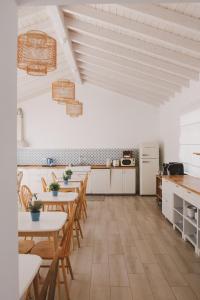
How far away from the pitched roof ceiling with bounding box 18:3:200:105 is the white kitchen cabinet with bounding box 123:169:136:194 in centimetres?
227

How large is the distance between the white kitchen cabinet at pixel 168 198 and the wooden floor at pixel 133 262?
0.18 metres

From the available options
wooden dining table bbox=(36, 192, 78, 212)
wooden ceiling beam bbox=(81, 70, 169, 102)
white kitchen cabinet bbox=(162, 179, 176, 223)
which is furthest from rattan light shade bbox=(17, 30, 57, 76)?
wooden ceiling beam bbox=(81, 70, 169, 102)

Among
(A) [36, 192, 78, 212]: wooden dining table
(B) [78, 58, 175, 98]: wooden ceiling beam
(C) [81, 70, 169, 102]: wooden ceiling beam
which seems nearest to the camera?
(A) [36, 192, 78, 212]: wooden dining table

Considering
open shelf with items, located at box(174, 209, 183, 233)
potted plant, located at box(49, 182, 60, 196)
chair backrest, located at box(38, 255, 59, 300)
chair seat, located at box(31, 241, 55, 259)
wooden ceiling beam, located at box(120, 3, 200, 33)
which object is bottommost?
open shelf with items, located at box(174, 209, 183, 233)

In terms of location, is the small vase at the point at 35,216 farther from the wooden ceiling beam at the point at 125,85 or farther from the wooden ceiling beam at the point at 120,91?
the wooden ceiling beam at the point at 120,91

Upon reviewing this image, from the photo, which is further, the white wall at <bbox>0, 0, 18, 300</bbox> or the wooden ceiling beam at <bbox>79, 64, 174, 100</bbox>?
the wooden ceiling beam at <bbox>79, 64, 174, 100</bbox>

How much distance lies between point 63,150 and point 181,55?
5.55m

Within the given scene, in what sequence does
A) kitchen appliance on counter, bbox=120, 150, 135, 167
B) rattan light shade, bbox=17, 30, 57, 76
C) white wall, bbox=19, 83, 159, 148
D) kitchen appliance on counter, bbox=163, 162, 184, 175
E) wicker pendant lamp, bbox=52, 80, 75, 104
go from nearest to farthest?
rattan light shade, bbox=17, 30, 57, 76, wicker pendant lamp, bbox=52, 80, 75, 104, kitchen appliance on counter, bbox=163, 162, 184, 175, kitchen appliance on counter, bbox=120, 150, 135, 167, white wall, bbox=19, 83, 159, 148

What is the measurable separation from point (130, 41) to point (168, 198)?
9.65 ft

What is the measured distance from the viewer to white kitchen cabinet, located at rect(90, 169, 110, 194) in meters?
9.23

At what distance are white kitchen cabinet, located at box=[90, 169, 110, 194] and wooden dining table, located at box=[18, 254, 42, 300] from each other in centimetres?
690

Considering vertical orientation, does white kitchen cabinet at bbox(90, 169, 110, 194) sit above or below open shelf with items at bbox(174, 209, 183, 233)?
above

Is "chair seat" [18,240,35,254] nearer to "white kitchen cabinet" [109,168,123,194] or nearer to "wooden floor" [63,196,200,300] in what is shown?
"wooden floor" [63,196,200,300]

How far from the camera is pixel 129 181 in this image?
364 inches
